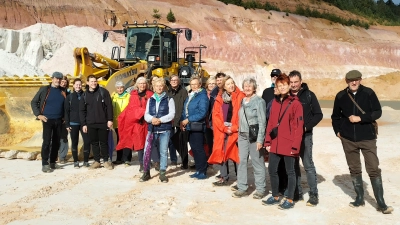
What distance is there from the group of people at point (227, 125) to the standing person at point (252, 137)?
1 centimetres

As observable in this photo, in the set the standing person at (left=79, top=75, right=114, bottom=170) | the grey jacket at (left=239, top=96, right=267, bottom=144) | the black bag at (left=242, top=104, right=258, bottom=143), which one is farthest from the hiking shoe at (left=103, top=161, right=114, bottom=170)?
the black bag at (left=242, top=104, right=258, bottom=143)

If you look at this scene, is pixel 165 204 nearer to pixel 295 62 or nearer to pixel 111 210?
pixel 111 210

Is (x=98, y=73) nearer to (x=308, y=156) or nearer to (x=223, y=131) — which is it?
(x=223, y=131)

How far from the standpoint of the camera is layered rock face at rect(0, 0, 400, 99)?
151ft

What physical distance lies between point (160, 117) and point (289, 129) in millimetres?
2393

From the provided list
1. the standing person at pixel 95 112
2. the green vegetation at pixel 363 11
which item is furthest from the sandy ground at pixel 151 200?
the green vegetation at pixel 363 11

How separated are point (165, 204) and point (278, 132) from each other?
1854 mm

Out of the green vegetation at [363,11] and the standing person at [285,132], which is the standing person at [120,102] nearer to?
the standing person at [285,132]

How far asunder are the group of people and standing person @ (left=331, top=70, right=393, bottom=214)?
12 millimetres

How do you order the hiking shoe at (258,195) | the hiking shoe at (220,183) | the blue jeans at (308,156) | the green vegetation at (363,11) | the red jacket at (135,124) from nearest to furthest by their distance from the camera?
the blue jeans at (308,156), the hiking shoe at (258,195), the hiking shoe at (220,183), the red jacket at (135,124), the green vegetation at (363,11)

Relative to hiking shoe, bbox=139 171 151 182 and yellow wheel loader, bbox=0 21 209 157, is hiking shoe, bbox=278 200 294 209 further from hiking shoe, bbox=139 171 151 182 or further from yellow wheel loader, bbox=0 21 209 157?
yellow wheel loader, bbox=0 21 209 157

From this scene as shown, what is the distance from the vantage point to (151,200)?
19.2ft

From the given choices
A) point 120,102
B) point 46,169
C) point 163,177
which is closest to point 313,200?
point 163,177

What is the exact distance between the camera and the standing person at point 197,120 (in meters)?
6.94
